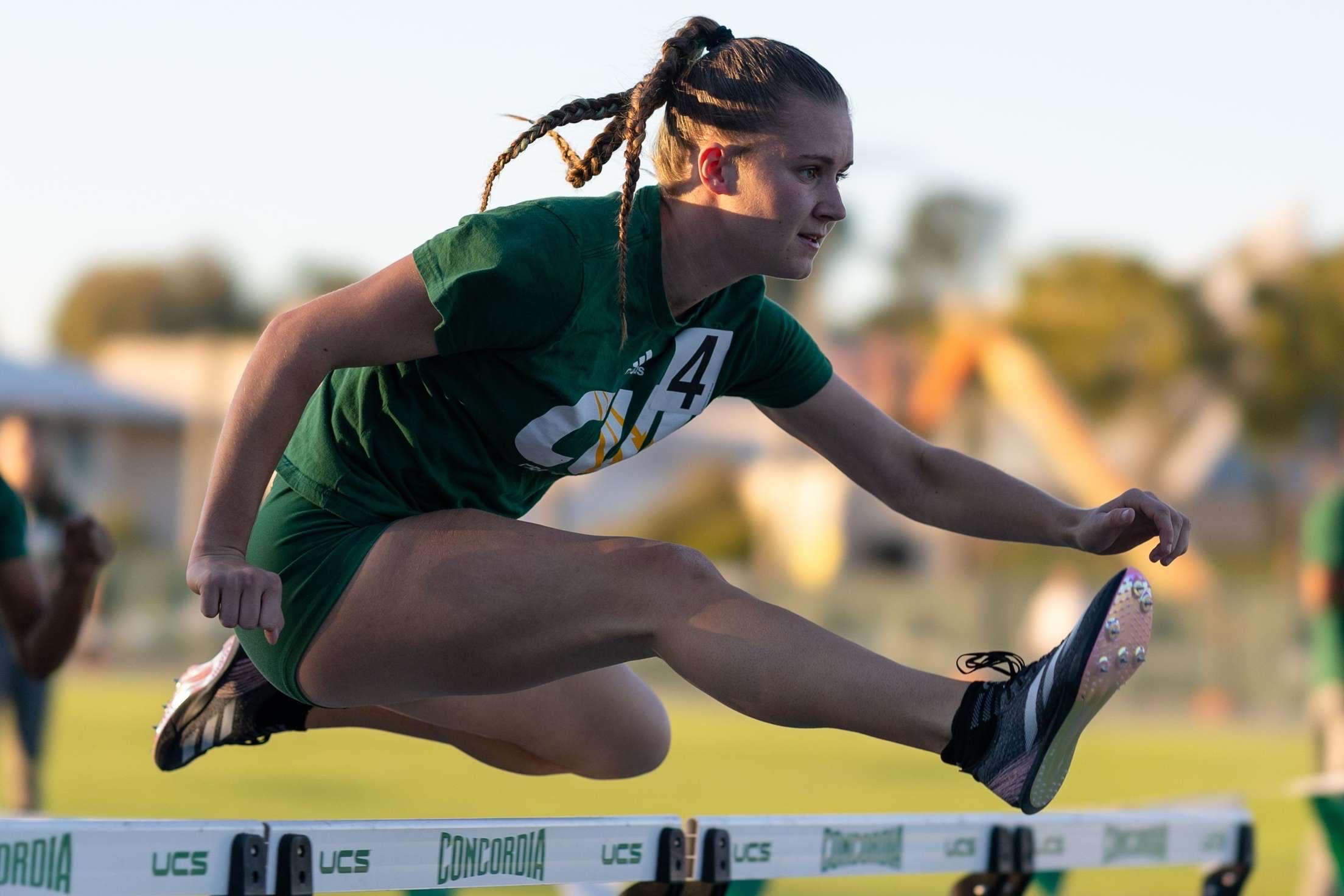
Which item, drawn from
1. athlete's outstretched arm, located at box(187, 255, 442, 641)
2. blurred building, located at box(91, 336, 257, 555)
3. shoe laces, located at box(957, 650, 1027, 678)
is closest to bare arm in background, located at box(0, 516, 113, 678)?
athlete's outstretched arm, located at box(187, 255, 442, 641)

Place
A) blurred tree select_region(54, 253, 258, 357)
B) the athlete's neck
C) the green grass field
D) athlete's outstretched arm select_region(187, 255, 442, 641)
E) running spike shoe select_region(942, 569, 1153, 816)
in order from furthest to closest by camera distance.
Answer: blurred tree select_region(54, 253, 258, 357) < the green grass field < the athlete's neck < athlete's outstretched arm select_region(187, 255, 442, 641) < running spike shoe select_region(942, 569, 1153, 816)

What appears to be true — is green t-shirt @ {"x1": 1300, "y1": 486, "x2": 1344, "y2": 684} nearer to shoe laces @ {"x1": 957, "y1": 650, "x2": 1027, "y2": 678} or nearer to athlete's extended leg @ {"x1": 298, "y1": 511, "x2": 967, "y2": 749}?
shoe laces @ {"x1": 957, "y1": 650, "x2": 1027, "y2": 678}

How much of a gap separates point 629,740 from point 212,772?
7158 mm

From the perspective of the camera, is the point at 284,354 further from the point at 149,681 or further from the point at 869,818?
the point at 149,681

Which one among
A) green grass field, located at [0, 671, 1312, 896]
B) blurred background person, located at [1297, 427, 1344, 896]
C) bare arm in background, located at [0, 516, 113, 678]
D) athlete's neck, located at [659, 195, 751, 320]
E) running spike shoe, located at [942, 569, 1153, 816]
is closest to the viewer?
running spike shoe, located at [942, 569, 1153, 816]

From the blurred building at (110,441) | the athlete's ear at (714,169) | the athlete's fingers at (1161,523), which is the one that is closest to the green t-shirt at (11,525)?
the athlete's ear at (714,169)

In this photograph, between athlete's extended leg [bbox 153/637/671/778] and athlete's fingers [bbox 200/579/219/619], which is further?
athlete's extended leg [bbox 153/637/671/778]

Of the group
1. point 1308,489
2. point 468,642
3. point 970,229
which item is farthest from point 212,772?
point 970,229

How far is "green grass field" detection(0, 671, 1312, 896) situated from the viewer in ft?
25.7

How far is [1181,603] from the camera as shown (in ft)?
67.4

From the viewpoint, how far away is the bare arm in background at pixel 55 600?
12.0ft

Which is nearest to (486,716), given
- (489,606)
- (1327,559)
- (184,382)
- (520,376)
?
(489,606)

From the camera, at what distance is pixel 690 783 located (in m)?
9.91

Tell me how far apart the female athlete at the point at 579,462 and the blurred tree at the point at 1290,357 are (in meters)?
30.9
